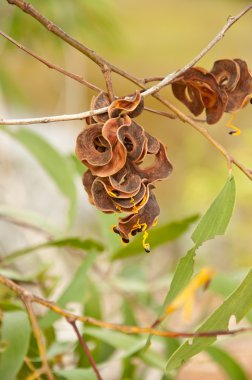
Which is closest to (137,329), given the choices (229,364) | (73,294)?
(73,294)

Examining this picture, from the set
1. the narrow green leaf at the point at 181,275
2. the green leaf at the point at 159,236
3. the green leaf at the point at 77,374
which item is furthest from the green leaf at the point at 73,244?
the narrow green leaf at the point at 181,275

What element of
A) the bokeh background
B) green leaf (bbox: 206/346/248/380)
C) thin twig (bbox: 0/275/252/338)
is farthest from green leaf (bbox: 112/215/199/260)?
thin twig (bbox: 0/275/252/338)

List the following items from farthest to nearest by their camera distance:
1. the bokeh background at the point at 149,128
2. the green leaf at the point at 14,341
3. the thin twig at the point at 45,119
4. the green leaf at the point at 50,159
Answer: the bokeh background at the point at 149,128, the green leaf at the point at 50,159, the green leaf at the point at 14,341, the thin twig at the point at 45,119

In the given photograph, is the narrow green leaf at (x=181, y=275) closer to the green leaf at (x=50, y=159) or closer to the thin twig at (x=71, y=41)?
the thin twig at (x=71, y=41)

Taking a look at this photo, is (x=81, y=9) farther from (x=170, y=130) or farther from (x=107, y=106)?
(x=170, y=130)

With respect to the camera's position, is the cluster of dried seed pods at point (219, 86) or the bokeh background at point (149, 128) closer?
the cluster of dried seed pods at point (219, 86)

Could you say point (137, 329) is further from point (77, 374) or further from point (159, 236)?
point (159, 236)

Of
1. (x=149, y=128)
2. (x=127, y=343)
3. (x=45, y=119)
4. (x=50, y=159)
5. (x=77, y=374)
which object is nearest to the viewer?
(x=45, y=119)
